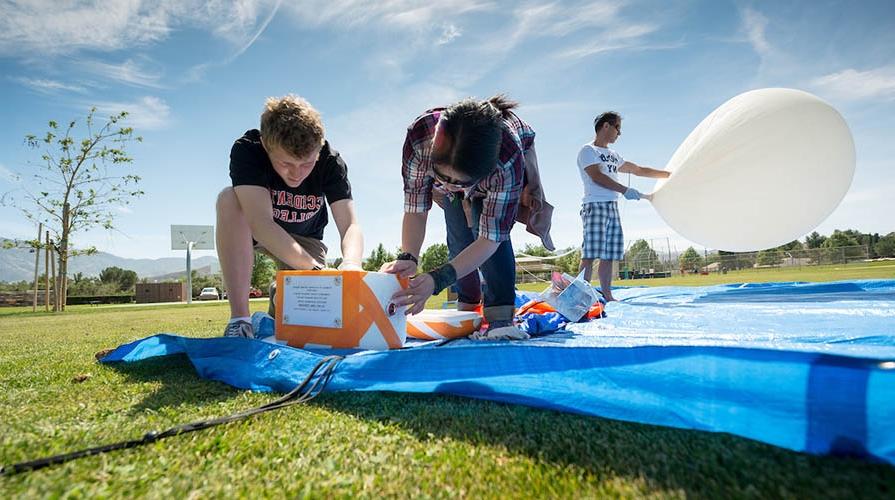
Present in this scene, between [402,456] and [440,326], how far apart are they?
4.53 feet

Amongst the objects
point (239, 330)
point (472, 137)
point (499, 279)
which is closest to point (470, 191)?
point (499, 279)

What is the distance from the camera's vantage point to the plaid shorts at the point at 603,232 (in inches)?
170

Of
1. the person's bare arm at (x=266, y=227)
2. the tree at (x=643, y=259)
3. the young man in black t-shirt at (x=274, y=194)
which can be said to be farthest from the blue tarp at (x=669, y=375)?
the tree at (x=643, y=259)

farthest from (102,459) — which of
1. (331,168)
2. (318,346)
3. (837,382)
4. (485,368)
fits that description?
(331,168)

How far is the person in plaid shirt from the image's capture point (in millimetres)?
1705

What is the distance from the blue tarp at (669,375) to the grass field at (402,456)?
43mm

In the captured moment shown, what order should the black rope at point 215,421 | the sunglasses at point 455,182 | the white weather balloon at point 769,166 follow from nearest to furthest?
the black rope at point 215,421 < the sunglasses at point 455,182 < the white weather balloon at point 769,166

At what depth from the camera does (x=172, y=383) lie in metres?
1.73

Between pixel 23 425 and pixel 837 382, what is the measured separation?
1.97 m

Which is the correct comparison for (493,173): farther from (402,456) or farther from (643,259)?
(643,259)

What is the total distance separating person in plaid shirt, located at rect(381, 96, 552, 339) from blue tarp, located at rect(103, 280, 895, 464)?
0.49 metres

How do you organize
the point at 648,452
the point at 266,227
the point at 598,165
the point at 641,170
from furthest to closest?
the point at 641,170
the point at 598,165
the point at 266,227
the point at 648,452

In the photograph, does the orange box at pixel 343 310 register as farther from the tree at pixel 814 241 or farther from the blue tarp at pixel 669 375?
the tree at pixel 814 241

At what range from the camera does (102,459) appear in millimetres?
990
